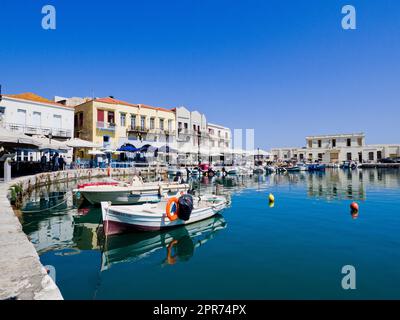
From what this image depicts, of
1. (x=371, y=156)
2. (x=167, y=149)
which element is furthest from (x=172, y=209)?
(x=371, y=156)

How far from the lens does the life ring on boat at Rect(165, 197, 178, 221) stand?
1033cm

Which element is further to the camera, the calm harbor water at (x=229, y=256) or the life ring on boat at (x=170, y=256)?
the life ring on boat at (x=170, y=256)

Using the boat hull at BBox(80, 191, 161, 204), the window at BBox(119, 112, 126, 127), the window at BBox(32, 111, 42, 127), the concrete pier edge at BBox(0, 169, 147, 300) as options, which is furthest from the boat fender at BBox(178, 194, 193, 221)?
the window at BBox(119, 112, 126, 127)

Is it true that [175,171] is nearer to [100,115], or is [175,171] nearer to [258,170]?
[100,115]

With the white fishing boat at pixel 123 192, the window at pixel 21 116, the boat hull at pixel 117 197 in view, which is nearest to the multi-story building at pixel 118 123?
the window at pixel 21 116

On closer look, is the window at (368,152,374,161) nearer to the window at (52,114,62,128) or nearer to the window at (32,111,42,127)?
the window at (52,114,62,128)

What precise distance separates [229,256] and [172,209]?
3.28m

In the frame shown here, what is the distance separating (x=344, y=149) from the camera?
80.8m

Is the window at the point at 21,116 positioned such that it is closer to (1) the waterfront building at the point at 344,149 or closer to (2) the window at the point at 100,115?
(2) the window at the point at 100,115

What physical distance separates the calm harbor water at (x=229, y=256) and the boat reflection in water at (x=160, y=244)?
0.03 meters

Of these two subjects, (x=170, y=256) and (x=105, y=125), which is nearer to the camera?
(x=170, y=256)

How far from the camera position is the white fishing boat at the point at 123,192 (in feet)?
47.8
